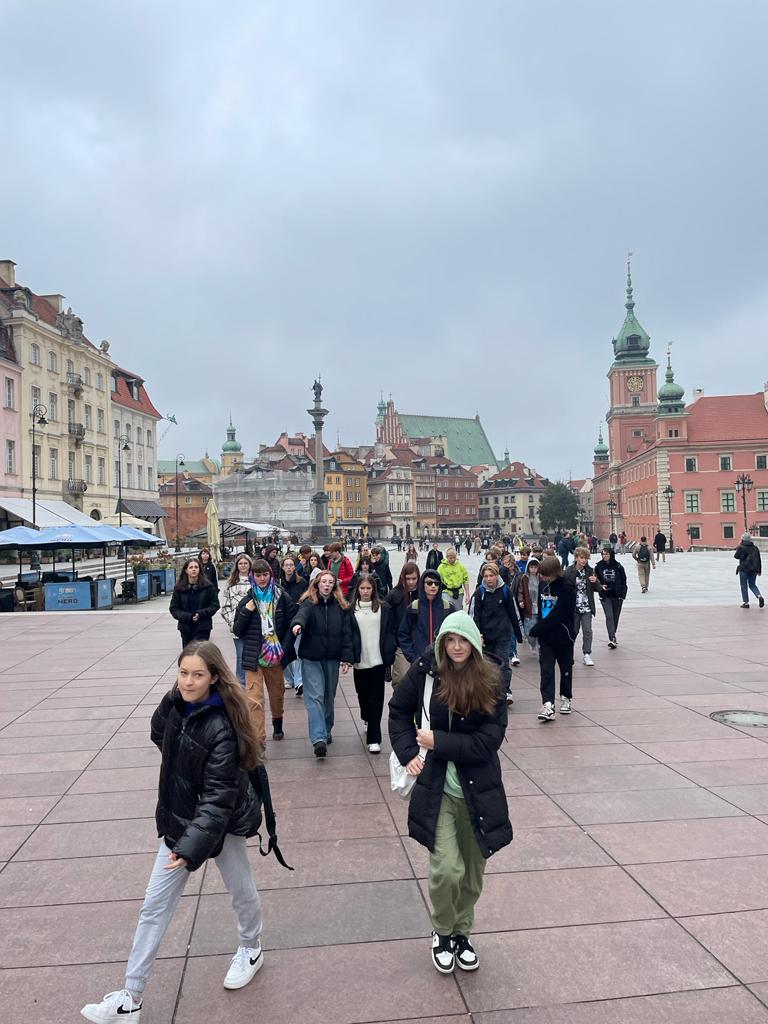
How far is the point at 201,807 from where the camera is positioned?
3.39 meters

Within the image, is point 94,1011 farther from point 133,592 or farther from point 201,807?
point 133,592

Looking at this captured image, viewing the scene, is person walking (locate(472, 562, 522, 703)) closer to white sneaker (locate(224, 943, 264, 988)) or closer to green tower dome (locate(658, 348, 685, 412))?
white sneaker (locate(224, 943, 264, 988))

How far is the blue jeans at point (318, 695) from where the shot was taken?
24.2 feet

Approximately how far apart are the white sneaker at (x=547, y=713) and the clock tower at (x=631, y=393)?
343ft

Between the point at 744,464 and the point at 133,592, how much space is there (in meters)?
69.3

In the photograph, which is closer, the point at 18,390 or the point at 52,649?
the point at 52,649

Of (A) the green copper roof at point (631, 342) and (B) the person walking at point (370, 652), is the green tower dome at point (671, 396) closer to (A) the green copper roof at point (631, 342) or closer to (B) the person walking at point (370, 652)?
(A) the green copper roof at point (631, 342)

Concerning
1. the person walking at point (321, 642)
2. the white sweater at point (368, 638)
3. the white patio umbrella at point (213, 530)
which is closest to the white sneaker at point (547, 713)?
the white sweater at point (368, 638)

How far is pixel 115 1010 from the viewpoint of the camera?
129 inches

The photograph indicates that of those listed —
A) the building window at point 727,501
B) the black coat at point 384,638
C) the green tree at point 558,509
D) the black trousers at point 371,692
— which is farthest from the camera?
the green tree at point 558,509

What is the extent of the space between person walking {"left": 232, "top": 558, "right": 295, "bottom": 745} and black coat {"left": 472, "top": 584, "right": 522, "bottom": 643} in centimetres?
211

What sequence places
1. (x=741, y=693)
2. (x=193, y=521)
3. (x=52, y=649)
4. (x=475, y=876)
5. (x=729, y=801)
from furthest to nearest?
(x=193, y=521) → (x=52, y=649) → (x=741, y=693) → (x=729, y=801) → (x=475, y=876)

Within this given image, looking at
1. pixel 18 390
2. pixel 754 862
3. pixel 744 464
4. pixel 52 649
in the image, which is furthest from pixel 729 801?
pixel 744 464

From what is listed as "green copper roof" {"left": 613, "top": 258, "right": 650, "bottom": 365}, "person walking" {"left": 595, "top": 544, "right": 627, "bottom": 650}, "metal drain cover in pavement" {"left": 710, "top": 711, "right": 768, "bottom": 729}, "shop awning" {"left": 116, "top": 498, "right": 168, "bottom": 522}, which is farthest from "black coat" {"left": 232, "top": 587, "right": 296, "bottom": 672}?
"green copper roof" {"left": 613, "top": 258, "right": 650, "bottom": 365}
